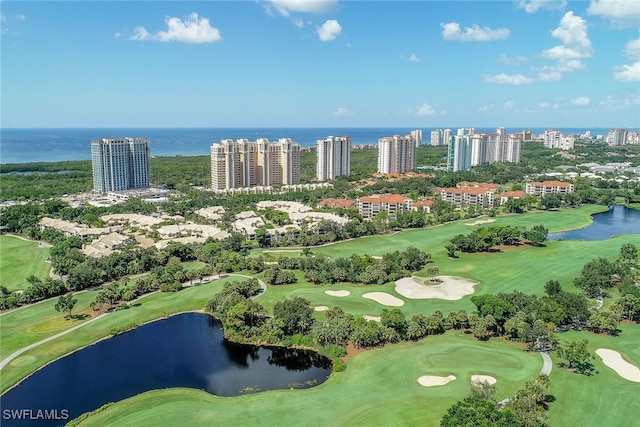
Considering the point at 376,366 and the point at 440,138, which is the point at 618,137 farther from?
the point at 376,366

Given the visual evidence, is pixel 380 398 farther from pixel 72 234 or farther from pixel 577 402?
pixel 72 234

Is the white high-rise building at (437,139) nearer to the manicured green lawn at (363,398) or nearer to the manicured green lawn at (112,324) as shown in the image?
the manicured green lawn at (112,324)

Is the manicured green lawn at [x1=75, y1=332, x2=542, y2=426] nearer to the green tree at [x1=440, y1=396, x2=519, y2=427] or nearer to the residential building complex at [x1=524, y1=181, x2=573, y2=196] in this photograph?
the green tree at [x1=440, y1=396, x2=519, y2=427]

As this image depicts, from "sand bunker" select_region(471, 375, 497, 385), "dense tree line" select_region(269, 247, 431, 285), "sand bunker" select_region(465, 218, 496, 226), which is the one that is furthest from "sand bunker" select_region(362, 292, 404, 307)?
"sand bunker" select_region(465, 218, 496, 226)

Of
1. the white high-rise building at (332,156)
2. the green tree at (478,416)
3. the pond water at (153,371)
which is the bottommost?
the pond water at (153,371)

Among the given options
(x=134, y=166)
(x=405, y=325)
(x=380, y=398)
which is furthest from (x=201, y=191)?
(x=380, y=398)

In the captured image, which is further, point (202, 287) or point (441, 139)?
point (441, 139)

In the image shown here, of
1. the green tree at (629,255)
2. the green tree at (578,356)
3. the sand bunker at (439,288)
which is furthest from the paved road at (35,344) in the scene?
the green tree at (629,255)
